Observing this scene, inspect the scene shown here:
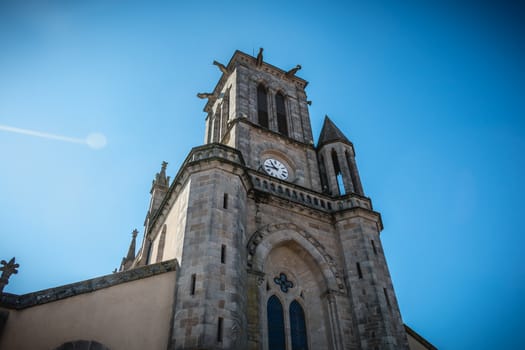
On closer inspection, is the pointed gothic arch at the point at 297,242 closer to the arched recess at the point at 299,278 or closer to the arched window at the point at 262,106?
the arched recess at the point at 299,278

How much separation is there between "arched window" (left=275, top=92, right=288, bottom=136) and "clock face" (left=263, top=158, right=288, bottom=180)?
275cm

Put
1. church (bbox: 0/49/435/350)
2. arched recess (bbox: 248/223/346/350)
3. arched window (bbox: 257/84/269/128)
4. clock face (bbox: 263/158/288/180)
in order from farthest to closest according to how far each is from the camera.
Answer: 1. arched window (bbox: 257/84/269/128)
2. clock face (bbox: 263/158/288/180)
3. arched recess (bbox: 248/223/346/350)
4. church (bbox: 0/49/435/350)

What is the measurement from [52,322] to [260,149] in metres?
10.9

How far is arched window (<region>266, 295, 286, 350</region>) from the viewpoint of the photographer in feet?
39.5

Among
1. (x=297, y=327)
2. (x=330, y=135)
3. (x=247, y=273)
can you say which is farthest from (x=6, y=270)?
(x=330, y=135)

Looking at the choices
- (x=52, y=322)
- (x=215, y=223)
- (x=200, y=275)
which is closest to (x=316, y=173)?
(x=215, y=223)

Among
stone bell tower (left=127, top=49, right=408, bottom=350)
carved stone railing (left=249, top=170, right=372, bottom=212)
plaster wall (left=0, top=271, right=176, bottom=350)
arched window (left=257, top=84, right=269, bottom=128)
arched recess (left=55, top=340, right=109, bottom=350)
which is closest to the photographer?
arched recess (left=55, top=340, right=109, bottom=350)

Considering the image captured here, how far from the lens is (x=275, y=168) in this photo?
18141 millimetres

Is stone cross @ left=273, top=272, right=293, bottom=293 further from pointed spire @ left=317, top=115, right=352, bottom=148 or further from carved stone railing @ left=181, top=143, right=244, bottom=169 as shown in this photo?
pointed spire @ left=317, top=115, right=352, bottom=148

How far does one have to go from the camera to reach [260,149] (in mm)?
18281

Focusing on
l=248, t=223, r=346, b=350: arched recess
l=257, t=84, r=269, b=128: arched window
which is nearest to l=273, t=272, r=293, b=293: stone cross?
l=248, t=223, r=346, b=350: arched recess

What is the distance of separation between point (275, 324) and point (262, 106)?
479 inches

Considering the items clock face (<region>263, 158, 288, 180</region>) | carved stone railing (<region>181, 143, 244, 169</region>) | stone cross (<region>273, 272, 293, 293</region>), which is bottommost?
stone cross (<region>273, 272, 293, 293</region>)

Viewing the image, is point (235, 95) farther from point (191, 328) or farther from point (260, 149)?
point (191, 328)
